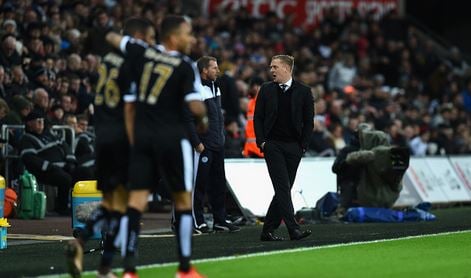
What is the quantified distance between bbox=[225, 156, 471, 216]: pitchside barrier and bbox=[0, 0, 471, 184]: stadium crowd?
1.17 meters

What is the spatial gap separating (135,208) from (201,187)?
6167mm

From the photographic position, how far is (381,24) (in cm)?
3425

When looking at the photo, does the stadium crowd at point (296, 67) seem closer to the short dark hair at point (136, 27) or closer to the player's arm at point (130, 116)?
the short dark hair at point (136, 27)

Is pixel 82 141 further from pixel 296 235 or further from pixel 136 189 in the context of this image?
pixel 136 189

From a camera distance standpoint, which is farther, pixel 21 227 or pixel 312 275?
pixel 21 227

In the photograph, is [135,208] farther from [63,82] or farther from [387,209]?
[63,82]

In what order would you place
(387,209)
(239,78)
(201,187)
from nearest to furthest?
(201,187)
(387,209)
(239,78)

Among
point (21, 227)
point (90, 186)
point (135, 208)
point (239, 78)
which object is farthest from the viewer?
point (239, 78)

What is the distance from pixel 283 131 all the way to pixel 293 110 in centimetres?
27

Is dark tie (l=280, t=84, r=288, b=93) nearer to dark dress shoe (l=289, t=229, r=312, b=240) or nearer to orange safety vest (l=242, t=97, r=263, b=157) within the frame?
dark dress shoe (l=289, t=229, r=312, b=240)

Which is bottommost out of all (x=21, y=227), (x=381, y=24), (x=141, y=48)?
(x=21, y=227)

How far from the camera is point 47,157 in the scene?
63.8 feet

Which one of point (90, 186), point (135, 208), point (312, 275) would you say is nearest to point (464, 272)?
point (312, 275)

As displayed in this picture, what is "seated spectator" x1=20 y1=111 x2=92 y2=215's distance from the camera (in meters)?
19.1
